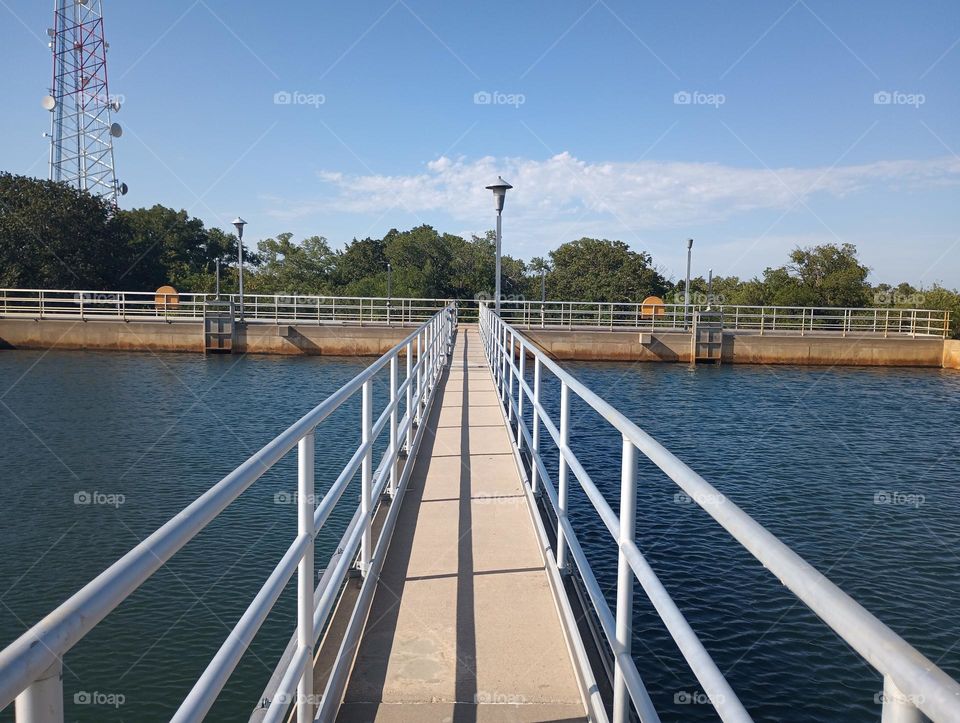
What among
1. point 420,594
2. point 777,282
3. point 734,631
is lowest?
point 734,631

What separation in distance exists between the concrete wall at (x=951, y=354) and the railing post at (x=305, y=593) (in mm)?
32937

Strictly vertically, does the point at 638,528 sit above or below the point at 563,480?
below

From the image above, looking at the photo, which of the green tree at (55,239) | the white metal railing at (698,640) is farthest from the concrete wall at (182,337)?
the white metal railing at (698,640)

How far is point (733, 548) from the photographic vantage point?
797 centimetres

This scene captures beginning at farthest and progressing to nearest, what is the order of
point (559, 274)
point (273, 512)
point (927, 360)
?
point (559, 274), point (927, 360), point (273, 512)

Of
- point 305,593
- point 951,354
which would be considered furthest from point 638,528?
point 951,354

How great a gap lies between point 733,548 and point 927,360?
2671 centimetres

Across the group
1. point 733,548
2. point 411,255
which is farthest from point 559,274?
point 733,548

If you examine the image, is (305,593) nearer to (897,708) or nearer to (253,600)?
(253,600)

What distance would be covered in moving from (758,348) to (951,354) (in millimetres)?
7575

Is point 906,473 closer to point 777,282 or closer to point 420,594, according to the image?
point 420,594

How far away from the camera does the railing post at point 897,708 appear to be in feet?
3.22

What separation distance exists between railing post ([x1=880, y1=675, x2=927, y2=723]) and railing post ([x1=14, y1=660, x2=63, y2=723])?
113 centimetres

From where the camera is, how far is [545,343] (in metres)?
29.2
